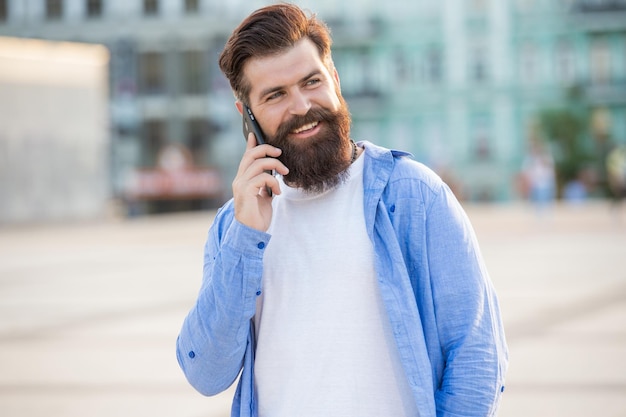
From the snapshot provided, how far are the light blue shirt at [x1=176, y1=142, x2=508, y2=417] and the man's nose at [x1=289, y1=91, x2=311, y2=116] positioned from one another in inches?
8.6

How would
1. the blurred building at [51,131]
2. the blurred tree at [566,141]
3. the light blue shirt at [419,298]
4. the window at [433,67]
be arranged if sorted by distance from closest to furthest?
the light blue shirt at [419,298] → the blurred building at [51,131] → the blurred tree at [566,141] → the window at [433,67]

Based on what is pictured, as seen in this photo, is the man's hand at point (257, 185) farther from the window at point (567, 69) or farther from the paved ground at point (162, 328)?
the window at point (567, 69)

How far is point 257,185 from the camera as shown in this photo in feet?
8.05

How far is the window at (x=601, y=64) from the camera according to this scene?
50750mm

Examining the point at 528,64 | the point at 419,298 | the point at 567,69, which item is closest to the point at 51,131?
the point at 528,64

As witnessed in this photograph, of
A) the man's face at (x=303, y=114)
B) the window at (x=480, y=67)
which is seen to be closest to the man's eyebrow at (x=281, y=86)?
the man's face at (x=303, y=114)

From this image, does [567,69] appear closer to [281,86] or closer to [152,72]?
[152,72]

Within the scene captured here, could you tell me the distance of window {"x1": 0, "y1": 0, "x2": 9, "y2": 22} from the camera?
55875 millimetres

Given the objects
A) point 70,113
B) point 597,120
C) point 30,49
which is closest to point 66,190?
point 70,113

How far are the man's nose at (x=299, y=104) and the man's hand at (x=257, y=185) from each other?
0.11 m

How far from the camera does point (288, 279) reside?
249 cm

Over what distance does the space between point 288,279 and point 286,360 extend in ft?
0.64

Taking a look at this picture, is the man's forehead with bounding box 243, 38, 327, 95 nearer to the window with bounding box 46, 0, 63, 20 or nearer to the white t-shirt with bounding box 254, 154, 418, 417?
the white t-shirt with bounding box 254, 154, 418, 417

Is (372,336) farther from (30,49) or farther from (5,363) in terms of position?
(30,49)
